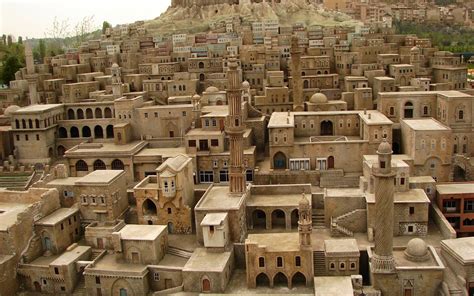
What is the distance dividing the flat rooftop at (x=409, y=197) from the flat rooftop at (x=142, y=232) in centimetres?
1457

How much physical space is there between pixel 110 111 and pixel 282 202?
85.4 ft

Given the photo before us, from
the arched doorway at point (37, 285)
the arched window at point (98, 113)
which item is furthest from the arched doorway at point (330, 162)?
the arched window at point (98, 113)

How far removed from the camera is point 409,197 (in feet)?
124

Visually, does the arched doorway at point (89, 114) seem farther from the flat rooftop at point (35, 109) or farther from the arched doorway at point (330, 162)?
the arched doorway at point (330, 162)

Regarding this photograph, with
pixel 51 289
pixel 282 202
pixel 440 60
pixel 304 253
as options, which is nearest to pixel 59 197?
pixel 51 289

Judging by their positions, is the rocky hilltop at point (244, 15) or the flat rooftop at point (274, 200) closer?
the flat rooftop at point (274, 200)

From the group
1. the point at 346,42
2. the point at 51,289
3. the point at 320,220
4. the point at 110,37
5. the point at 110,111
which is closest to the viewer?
the point at 51,289

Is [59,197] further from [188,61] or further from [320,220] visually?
[188,61]

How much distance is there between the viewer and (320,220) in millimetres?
39344

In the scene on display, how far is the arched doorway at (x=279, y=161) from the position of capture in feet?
153

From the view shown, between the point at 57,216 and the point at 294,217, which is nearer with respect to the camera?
the point at 57,216


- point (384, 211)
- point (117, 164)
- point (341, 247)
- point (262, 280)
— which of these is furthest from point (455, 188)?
point (117, 164)

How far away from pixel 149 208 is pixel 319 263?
13823 millimetres

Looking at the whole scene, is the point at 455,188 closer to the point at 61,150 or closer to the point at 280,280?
the point at 280,280
